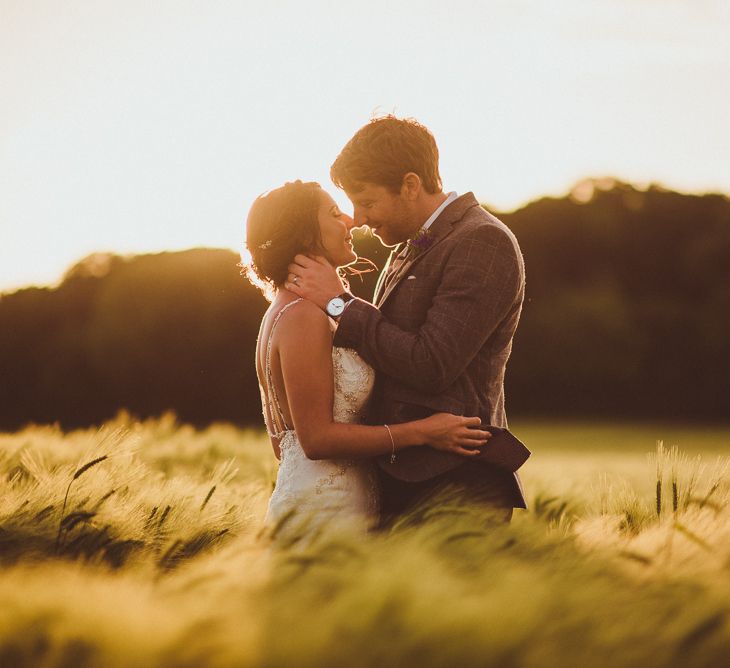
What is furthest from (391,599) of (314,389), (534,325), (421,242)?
(534,325)

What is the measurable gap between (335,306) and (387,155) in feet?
2.46

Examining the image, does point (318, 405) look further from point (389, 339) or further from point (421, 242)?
point (421, 242)

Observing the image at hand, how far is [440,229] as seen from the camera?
12.0ft

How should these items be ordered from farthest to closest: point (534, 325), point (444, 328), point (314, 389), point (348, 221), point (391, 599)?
1. point (534, 325)
2. point (348, 221)
3. point (314, 389)
4. point (444, 328)
5. point (391, 599)

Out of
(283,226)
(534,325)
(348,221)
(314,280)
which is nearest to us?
(314,280)

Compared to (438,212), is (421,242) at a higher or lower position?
lower

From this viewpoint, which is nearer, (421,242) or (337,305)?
(337,305)

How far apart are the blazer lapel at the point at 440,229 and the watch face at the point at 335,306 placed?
12.0 inches

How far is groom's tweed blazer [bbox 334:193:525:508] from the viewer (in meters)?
3.29

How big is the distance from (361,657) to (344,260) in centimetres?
260

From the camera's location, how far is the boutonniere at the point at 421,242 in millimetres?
3615

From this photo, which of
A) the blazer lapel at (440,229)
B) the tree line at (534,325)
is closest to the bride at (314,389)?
the blazer lapel at (440,229)

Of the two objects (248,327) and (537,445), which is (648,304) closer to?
(537,445)

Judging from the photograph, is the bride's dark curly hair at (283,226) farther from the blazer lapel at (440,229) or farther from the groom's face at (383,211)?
the blazer lapel at (440,229)
